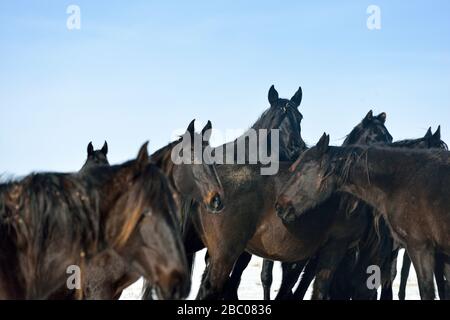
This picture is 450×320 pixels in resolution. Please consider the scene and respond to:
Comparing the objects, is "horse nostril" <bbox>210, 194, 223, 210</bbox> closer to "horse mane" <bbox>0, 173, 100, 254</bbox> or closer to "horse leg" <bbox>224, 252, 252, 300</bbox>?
"horse leg" <bbox>224, 252, 252, 300</bbox>

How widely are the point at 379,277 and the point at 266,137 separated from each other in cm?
229

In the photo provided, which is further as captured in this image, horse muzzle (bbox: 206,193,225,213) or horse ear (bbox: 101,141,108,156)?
horse ear (bbox: 101,141,108,156)

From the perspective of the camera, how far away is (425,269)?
8.49m

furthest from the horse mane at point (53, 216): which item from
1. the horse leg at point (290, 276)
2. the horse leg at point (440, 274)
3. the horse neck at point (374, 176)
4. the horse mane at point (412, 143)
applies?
the horse mane at point (412, 143)

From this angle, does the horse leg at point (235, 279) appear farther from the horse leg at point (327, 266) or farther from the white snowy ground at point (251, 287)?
the horse leg at point (327, 266)

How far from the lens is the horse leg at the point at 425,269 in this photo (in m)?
8.45

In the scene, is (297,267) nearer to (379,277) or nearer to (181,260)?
(379,277)

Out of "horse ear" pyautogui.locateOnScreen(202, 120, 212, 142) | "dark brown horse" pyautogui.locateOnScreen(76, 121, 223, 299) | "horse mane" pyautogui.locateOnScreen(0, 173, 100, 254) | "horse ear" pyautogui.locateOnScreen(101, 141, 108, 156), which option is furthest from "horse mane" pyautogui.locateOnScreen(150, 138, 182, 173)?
"horse ear" pyautogui.locateOnScreen(101, 141, 108, 156)

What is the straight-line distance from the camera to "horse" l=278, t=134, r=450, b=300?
8.52 metres

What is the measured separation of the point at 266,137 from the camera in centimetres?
1039

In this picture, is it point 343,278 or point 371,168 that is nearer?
point 371,168

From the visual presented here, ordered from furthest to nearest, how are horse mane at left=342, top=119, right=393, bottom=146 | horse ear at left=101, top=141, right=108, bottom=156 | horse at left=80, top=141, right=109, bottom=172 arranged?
horse mane at left=342, top=119, right=393, bottom=146 → horse ear at left=101, top=141, right=108, bottom=156 → horse at left=80, top=141, right=109, bottom=172

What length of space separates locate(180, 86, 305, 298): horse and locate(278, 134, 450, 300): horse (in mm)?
591

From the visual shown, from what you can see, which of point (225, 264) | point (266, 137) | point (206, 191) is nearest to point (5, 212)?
point (206, 191)
